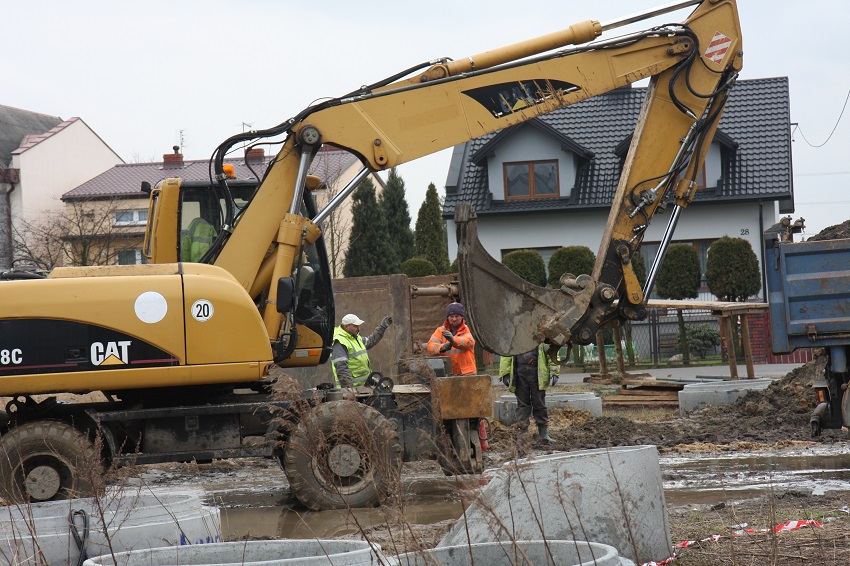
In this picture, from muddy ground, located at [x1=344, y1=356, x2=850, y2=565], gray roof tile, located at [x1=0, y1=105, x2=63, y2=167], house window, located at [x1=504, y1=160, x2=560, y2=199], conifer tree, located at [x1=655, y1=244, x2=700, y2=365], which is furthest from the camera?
gray roof tile, located at [x1=0, y1=105, x2=63, y2=167]

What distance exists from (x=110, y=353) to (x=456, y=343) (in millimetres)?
5229

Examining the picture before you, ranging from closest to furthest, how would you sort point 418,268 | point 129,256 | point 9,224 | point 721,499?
point 721,499 < point 418,268 < point 129,256 < point 9,224

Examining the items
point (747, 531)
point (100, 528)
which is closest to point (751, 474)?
point (747, 531)

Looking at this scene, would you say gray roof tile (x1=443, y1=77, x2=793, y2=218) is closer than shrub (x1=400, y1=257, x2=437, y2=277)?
Yes

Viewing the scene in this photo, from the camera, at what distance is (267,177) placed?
908cm

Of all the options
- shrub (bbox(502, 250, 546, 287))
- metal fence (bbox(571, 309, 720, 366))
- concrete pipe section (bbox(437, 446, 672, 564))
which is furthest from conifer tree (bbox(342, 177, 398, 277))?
concrete pipe section (bbox(437, 446, 672, 564))

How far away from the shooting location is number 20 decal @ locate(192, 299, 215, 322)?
8.30 m

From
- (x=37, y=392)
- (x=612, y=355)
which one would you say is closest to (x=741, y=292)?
(x=612, y=355)

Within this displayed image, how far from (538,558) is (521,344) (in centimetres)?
457

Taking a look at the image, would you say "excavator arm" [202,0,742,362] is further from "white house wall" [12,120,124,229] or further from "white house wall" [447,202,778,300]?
"white house wall" [12,120,124,229]

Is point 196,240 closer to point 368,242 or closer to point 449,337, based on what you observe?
point 449,337

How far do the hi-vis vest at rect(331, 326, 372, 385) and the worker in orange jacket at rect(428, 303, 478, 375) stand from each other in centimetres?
135

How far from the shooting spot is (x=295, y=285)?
29.3 ft

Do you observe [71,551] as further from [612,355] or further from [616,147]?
[616,147]
